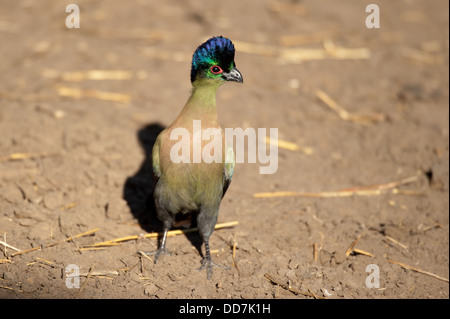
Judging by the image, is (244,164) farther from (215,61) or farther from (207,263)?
(215,61)

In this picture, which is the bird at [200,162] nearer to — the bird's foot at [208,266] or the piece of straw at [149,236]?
the bird's foot at [208,266]

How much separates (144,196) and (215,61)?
185cm

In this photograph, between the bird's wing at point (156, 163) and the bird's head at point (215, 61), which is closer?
the bird's head at point (215, 61)

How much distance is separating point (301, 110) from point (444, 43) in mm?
3526

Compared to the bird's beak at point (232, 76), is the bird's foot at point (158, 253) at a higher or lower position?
lower

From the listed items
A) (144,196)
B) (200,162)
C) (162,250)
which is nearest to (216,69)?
(200,162)

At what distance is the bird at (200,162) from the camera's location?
421 cm

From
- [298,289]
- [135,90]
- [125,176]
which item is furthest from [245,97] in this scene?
[298,289]

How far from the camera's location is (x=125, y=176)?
5484 mm

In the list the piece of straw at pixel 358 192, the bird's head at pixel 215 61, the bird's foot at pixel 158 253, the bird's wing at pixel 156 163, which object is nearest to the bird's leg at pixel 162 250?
the bird's foot at pixel 158 253

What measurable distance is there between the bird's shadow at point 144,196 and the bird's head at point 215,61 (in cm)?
143

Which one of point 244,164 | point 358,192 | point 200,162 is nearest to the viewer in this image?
point 200,162

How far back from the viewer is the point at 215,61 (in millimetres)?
4234

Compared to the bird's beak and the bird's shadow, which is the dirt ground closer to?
the bird's shadow
